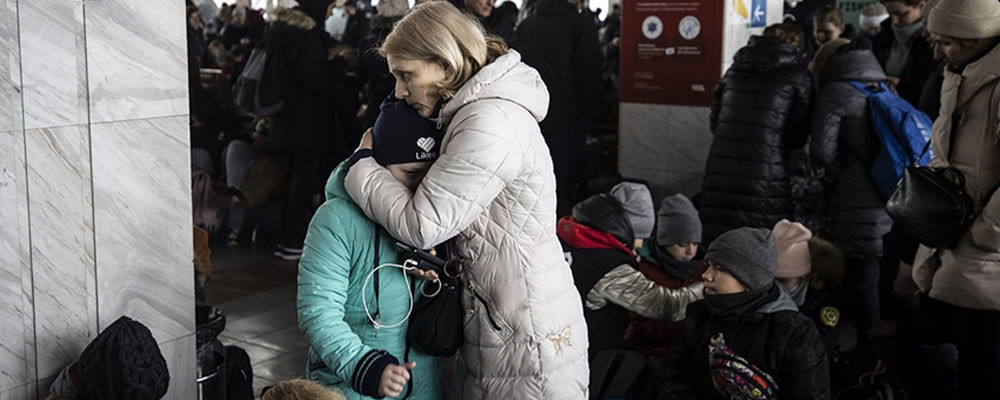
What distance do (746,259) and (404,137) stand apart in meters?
1.67

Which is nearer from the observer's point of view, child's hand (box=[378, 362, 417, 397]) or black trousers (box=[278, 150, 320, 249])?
child's hand (box=[378, 362, 417, 397])

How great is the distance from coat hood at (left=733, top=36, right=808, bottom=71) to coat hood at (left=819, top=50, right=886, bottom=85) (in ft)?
0.93

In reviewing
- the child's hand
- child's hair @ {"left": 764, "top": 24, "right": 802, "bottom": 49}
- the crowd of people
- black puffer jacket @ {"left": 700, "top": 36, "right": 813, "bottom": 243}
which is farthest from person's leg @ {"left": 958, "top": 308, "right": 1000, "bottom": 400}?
child's hair @ {"left": 764, "top": 24, "right": 802, "bottom": 49}

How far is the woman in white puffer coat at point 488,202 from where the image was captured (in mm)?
2770

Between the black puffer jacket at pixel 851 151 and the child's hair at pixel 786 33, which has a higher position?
the child's hair at pixel 786 33

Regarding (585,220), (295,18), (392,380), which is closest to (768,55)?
(585,220)

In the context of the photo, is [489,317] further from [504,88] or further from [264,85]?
[264,85]

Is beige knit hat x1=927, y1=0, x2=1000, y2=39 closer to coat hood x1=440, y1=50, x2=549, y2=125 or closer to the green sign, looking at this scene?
coat hood x1=440, y1=50, x2=549, y2=125

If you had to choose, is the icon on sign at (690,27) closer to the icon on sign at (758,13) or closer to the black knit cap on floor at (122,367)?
the icon on sign at (758,13)

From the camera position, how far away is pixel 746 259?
4.11 meters

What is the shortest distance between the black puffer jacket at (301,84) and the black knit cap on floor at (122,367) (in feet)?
16.5

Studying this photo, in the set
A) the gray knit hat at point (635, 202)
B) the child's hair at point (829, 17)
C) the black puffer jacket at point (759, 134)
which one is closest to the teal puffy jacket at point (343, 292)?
the gray knit hat at point (635, 202)

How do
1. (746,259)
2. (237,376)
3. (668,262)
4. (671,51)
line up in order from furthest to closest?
(671,51)
(668,262)
(237,376)
(746,259)

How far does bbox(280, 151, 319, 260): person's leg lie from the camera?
808 cm
